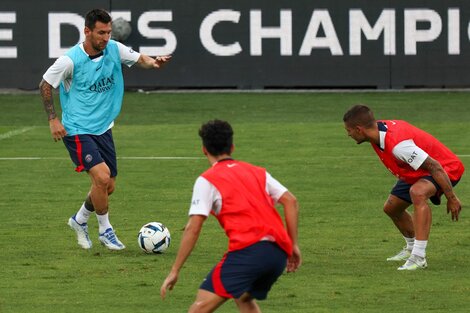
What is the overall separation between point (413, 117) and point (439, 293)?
15.2 meters

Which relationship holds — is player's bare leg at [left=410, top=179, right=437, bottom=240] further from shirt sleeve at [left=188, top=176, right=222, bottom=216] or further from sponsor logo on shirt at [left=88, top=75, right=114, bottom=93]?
shirt sleeve at [left=188, top=176, right=222, bottom=216]

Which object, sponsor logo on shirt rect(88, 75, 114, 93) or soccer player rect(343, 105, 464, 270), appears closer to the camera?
soccer player rect(343, 105, 464, 270)

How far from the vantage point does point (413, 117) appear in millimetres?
25844

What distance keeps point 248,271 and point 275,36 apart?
21917 mm

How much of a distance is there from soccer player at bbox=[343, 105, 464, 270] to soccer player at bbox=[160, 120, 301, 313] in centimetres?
325

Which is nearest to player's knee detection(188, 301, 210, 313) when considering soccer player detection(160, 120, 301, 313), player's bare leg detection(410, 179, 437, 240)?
soccer player detection(160, 120, 301, 313)

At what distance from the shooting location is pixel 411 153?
37.8ft

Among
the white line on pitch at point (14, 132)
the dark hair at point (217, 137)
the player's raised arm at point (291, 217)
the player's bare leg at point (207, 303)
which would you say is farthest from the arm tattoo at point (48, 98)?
the white line on pitch at point (14, 132)

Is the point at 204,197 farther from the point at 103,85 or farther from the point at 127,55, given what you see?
the point at 127,55

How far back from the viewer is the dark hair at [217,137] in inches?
329

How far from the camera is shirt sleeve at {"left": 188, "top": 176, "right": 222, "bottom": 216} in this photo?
27.2 feet

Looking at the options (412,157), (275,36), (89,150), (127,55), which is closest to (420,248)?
(412,157)

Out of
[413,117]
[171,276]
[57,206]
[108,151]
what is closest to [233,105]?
[413,117]

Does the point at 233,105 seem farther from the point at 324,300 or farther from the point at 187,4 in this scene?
the point at 324,300
